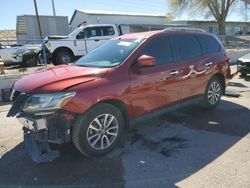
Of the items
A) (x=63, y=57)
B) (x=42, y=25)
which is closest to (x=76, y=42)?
(x=63, y=57)

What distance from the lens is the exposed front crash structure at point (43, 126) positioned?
3955 millimetres

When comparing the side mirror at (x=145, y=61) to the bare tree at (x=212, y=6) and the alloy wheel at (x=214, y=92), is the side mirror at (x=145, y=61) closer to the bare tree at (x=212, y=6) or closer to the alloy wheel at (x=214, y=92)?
the alloy wheel at (x=214, y=92)

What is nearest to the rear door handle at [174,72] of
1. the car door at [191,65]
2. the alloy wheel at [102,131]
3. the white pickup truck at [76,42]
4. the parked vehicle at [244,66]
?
the car door at [191,65]

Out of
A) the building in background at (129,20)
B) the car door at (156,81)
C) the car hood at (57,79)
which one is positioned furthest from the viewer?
the building in background at (129,20)

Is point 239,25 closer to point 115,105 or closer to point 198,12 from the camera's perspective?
point 198,12

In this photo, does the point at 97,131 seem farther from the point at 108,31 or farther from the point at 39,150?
the point at 108,31

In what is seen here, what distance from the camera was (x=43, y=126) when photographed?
3.96 m

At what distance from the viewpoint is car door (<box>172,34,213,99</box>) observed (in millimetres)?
5648

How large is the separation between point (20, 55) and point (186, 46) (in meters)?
12.2

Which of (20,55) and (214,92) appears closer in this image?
(214,92)

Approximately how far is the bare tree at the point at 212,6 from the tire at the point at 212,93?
38.4 m

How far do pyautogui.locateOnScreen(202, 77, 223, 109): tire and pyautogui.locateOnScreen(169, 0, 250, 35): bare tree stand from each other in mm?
38378

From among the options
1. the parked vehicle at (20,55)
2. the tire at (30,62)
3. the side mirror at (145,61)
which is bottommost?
the tire at (30,62)

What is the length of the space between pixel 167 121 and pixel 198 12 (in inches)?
1648
